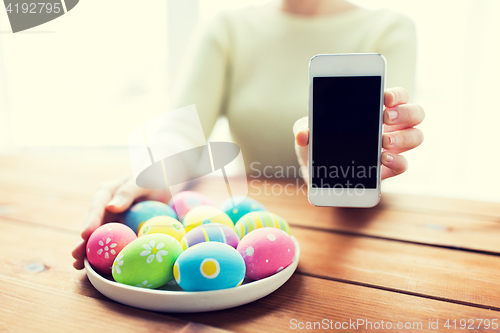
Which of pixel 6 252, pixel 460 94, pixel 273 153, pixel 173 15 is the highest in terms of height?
pixel 173 15

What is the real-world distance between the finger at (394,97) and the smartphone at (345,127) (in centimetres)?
1

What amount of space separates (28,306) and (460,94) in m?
2.11

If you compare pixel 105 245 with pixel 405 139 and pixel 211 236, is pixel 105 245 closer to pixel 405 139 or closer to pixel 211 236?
pixel 211 236

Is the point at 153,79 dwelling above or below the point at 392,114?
below

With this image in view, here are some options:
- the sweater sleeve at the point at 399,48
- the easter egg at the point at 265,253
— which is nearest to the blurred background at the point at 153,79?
the sweater sleeve at the point at 399,48

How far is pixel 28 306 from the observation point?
0.42 metres

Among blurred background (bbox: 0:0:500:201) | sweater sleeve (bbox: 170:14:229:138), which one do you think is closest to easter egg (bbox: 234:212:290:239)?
sweater sleeve (bbox: 170:14:229:138)

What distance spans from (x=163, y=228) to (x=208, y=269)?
0.14m

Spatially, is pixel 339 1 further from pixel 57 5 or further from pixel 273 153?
pixel 57 5

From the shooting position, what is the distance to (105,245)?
459 mm

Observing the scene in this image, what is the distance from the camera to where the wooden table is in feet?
1.28

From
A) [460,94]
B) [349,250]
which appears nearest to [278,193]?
[349,250]

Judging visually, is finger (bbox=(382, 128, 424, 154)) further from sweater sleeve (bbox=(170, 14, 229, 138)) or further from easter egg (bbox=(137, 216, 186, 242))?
sweater sleeve (bbox=(170, 14, 229, 138))

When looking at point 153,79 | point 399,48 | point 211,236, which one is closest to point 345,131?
point 211,236
